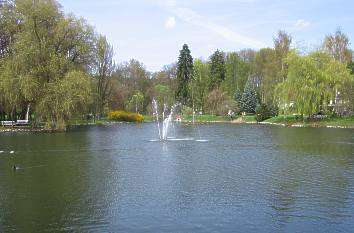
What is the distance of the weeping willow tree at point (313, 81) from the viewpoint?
57625 mm

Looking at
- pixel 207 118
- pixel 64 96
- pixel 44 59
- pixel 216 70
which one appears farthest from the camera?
pixel 216 70

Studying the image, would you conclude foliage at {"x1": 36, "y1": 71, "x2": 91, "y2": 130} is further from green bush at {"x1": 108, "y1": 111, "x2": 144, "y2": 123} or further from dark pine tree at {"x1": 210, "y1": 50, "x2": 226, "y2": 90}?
dark pine tree at {"x1": 210, "y1": 50, "x2": 226, "y2": 90}

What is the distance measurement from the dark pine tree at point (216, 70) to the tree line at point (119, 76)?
8.3 inches

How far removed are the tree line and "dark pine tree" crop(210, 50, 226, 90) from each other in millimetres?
210

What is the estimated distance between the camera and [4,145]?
30.5 metres

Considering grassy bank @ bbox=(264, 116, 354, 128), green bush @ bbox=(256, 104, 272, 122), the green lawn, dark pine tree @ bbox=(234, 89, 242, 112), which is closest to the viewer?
grassy bank @ bbox=(264, 116, 354, 128)

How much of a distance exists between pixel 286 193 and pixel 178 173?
5.23 m

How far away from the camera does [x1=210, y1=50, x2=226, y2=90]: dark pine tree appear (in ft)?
Answer: 300

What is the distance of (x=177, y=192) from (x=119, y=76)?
279 ft

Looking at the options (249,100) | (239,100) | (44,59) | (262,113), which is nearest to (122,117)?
(239,100)

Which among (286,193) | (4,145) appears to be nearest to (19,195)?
(286,193)

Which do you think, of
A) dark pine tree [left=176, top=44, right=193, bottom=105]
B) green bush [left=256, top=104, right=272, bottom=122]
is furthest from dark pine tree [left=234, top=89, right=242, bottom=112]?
dark pine tree [left=176, top=44, right=193, bottom=105]

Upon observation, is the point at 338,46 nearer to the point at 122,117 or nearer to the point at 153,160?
the point at 122,117

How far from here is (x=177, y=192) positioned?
14648 millimetres
